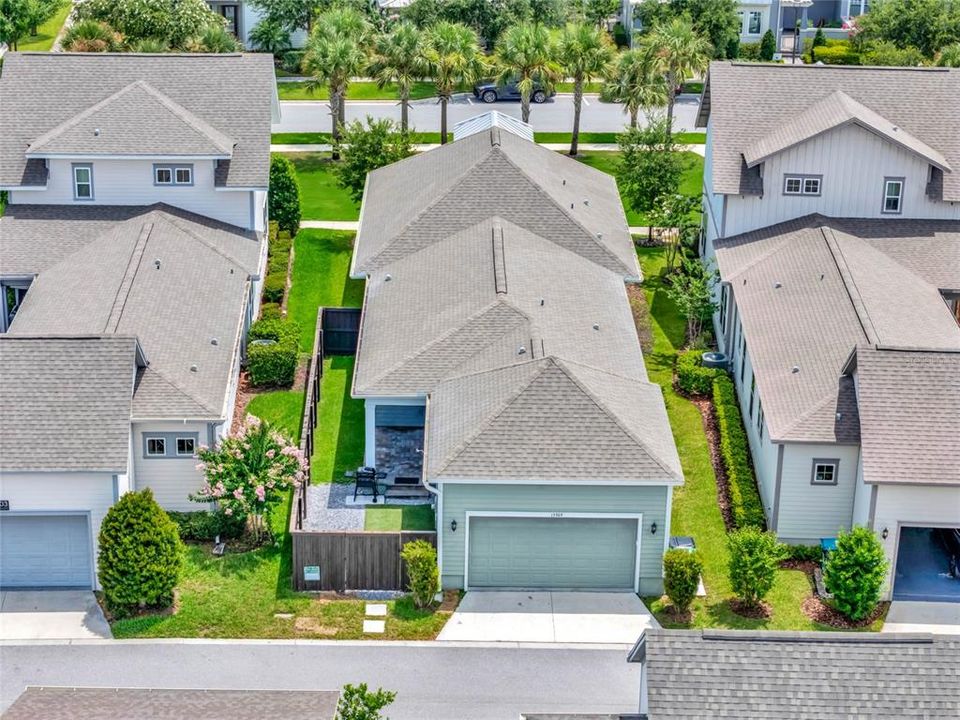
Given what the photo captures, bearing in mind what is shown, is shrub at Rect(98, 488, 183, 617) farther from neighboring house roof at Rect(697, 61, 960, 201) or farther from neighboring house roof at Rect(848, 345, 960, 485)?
neighboring house roof at Rect(697, 61, 960, 201)

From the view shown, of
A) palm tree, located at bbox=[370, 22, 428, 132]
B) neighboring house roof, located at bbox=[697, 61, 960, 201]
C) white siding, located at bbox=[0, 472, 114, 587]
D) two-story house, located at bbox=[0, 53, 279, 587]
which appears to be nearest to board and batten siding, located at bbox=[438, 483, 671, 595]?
two-story house, located at bbox=[0, 53, 279, 587]

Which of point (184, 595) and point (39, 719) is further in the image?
point (184, 595)

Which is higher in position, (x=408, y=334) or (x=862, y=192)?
(x=862, y=192)

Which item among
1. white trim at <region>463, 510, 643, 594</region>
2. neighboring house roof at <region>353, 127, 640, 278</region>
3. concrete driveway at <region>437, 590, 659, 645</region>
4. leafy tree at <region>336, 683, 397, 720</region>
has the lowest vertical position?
concrete driveway at <region>437, 590, 659, 645</region>

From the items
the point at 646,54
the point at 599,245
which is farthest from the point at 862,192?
the point at 646,54

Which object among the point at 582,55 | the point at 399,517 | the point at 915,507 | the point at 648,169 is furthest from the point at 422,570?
the point at 582,55

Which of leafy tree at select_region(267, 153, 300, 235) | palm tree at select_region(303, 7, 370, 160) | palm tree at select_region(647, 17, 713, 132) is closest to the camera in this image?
leafy tree at select_region(267, 153, 300, 235)

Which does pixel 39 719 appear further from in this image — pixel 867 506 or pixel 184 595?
pixel 867 506
